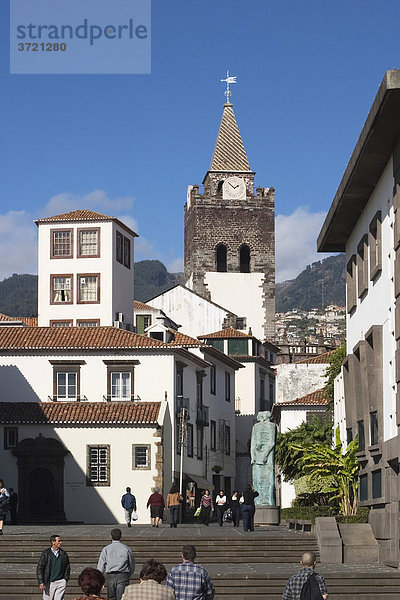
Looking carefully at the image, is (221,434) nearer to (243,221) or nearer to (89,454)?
(89,454)

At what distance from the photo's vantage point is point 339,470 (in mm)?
34594

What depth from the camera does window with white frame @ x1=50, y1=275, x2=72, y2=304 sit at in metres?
71.3

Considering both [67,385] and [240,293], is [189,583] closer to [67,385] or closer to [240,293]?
[67,385]

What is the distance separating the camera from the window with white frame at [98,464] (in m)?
56.9

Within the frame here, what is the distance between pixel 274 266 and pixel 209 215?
786 cm

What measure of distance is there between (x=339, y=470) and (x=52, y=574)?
17.6 metres

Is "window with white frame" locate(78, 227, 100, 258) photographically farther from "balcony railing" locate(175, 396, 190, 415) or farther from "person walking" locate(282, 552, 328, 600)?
"person walking" locate(282, 552, 328, 600)

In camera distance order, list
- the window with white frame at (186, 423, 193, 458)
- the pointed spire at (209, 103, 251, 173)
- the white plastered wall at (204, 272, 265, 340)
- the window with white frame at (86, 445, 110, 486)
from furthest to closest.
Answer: the pointed spire at (209, 103, 251, 173)
the white plastered wall at (204, 272, 265, 340)
the window with white frame at (186, 423, 193, 458)
the window with white frame at (86, 445, 110, 486)

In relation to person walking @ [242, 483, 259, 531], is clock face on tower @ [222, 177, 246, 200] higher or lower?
higher

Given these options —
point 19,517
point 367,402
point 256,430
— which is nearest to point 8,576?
point 367,402

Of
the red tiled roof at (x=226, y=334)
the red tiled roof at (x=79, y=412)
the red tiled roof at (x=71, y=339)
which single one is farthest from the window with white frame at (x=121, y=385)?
the red tiled roof at (x=226, y=334)

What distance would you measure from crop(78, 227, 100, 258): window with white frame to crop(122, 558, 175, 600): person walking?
5831cm

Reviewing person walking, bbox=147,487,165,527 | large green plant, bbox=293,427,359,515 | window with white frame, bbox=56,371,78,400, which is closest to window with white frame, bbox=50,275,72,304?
window with white frame, bbox=56,371,78,400

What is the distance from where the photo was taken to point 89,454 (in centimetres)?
5709
